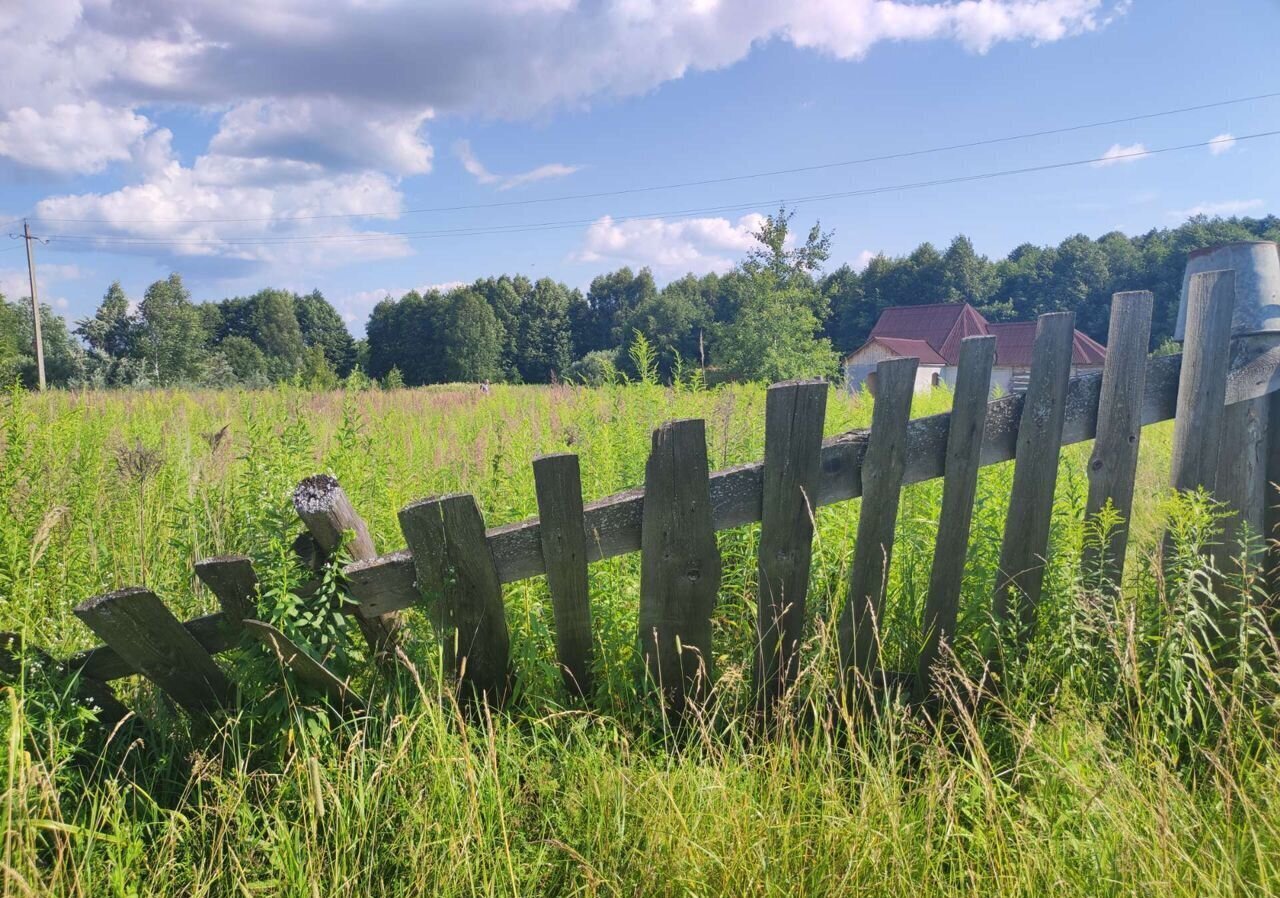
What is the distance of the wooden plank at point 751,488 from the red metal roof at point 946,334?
157 ft

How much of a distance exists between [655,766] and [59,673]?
5.99 ft

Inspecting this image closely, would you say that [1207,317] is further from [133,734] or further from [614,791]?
[133,734]

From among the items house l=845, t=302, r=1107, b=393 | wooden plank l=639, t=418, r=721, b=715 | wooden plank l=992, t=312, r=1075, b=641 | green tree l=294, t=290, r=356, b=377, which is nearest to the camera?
wooden plank l=639, t=418, r=721, b=715

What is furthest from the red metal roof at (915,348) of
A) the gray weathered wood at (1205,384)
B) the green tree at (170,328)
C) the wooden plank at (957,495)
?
the green tree at (170,328)

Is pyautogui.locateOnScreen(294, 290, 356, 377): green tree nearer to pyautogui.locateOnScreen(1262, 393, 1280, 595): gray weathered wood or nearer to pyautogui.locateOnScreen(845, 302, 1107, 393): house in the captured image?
pyautogui.locateOnScreen(845, 302, 1107, 393): house

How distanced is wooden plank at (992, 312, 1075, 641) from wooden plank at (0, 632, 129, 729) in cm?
310

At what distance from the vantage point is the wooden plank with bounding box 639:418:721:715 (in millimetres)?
2377

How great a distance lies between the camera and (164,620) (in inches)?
83.7

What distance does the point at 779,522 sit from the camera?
2.54 metres

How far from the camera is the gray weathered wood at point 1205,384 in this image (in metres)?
2.78

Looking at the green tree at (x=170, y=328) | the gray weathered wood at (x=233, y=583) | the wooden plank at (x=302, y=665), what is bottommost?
the wooden plank at (x=302, y=665)

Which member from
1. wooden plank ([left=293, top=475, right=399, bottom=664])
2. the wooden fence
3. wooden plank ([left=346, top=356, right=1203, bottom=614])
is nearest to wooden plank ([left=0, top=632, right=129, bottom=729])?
the wooden fence

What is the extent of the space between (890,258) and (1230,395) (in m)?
81.3

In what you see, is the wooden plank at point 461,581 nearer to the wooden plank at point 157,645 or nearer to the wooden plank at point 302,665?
the wooden plank at point 302,665
